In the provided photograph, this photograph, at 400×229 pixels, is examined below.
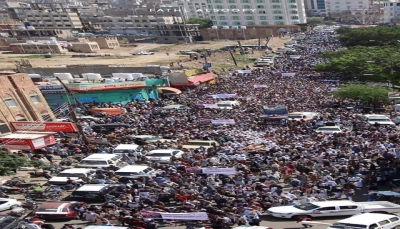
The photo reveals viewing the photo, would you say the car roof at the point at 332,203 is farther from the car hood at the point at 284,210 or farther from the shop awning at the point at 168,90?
the shop awning at the point at 168,90

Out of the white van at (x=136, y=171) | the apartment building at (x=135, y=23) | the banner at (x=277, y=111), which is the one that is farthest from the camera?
the apartment building at (x=135, y=23)

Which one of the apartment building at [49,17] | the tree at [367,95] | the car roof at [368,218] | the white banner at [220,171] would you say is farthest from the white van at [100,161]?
the apartment building at [49,17]

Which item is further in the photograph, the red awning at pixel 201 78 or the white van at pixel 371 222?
the red awning at pixel 201 78

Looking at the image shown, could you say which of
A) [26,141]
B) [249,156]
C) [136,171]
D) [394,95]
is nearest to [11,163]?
[26,141]

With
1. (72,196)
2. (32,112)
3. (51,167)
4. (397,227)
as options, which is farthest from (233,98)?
(397,227)

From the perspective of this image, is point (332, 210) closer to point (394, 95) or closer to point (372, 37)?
point (394, 95)

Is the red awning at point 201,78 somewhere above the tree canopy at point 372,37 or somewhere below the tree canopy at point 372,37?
above

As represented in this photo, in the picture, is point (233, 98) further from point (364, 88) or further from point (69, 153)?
point (69, 153)
